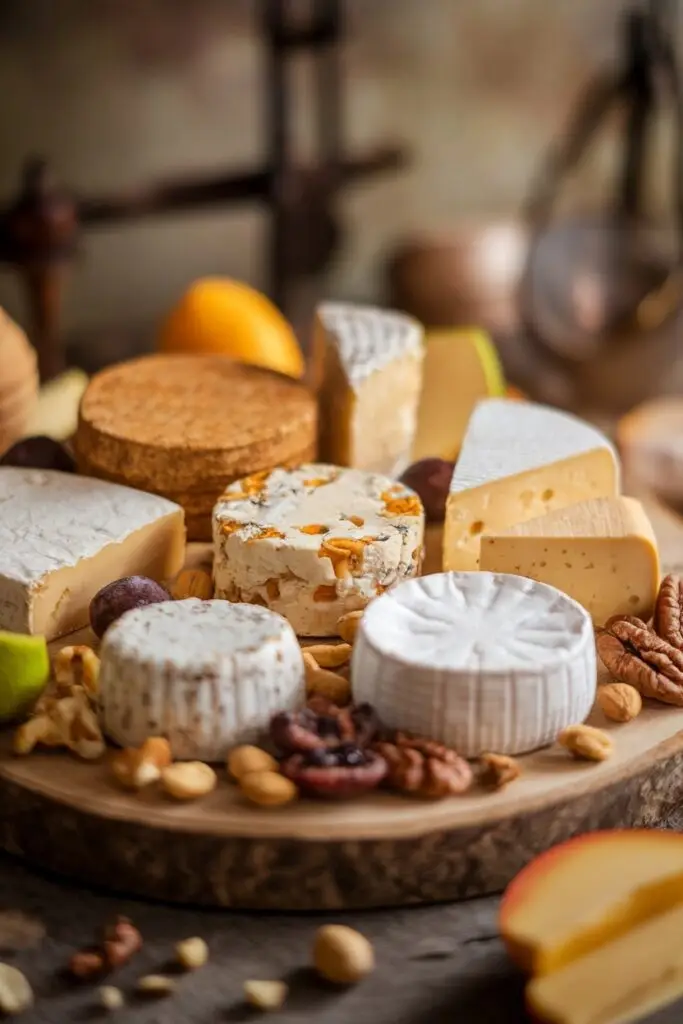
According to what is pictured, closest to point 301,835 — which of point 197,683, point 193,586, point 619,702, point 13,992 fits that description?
point 197,683

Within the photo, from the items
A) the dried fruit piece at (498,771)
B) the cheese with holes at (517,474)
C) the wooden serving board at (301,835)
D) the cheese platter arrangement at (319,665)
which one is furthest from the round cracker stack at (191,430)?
the dried fruit piece at (498,771)

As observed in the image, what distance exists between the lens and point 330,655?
161 cm

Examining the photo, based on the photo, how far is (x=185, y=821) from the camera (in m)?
1.36

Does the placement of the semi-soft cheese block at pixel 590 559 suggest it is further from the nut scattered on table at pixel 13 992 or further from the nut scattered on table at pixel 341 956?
the nut scattered on table at pixel 13 992

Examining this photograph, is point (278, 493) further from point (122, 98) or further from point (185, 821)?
point (122, 98)

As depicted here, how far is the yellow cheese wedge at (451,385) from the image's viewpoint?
2312mm

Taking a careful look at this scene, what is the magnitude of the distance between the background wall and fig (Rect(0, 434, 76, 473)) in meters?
1.77

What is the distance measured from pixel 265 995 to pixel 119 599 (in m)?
0.54

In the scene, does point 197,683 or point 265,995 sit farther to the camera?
point 197,683

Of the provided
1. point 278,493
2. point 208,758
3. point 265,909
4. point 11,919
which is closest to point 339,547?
point 278,493

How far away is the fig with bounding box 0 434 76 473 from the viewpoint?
6.65ft

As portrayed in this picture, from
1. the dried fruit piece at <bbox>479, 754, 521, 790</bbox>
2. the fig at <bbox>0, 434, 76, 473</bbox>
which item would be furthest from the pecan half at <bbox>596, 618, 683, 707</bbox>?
the fig at <bbox>0, 434, 76, 473</bbox>

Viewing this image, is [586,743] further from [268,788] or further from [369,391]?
[369,391]

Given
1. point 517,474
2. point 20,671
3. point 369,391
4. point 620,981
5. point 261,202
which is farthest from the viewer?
point 261,202
